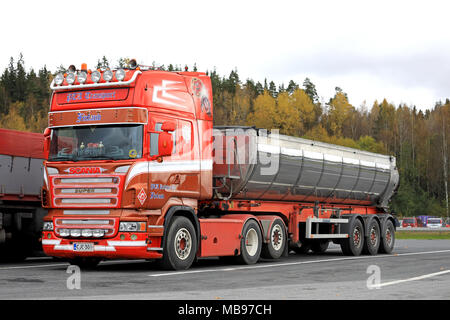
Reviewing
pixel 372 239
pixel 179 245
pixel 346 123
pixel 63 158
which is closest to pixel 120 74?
pixel 63 158

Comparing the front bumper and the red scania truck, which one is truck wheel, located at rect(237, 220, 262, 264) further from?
the front bumper

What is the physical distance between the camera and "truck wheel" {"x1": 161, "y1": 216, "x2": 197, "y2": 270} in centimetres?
1436

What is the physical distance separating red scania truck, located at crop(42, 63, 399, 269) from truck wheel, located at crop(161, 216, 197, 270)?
0.02 m

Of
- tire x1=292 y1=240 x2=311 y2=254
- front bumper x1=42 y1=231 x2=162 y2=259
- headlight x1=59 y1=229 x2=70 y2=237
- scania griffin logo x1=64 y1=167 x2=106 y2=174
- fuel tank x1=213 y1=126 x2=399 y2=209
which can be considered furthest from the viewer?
tire x1=292 y1=240 x2=311 y2=254

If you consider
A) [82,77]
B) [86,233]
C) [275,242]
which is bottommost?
[275,242]

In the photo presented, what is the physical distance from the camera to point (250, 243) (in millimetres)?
17297

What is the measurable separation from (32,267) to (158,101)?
197 inches

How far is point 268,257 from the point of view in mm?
17938

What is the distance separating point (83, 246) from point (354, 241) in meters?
11.0

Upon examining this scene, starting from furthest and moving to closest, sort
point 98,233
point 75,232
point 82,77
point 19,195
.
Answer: point 19,195 → point 82,77 → point 75,232 → point 98,233

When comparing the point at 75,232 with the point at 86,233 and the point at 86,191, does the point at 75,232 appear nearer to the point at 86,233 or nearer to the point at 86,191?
the point at 86,233

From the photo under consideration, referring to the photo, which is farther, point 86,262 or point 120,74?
point 86,262

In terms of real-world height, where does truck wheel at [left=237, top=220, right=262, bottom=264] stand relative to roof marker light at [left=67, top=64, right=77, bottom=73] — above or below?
below

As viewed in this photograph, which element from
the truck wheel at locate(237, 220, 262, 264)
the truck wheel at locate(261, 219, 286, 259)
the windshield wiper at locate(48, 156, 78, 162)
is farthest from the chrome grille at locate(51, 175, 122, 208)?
the truck wheel at locate(261, 219, 286, 259)
